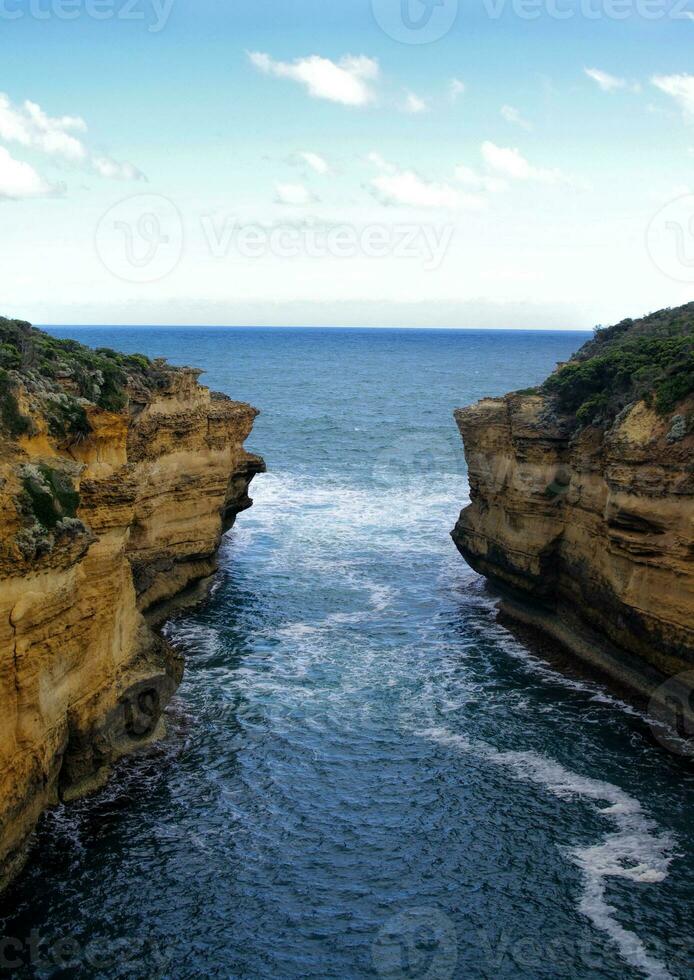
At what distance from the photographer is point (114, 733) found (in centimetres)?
2123

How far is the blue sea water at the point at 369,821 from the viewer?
16062mm

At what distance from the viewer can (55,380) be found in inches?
925

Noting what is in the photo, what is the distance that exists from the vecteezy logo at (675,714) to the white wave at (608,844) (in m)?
2.93

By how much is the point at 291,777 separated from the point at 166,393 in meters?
14.9

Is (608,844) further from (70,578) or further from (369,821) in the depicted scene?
(70,578)

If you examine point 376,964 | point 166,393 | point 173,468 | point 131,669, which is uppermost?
point 166,393

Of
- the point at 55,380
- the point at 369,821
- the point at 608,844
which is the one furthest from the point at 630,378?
the point at 55,380

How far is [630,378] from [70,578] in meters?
20.0

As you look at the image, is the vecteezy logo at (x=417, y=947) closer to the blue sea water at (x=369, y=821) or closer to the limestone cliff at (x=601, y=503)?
the blue sea water at (x=369, y=821)

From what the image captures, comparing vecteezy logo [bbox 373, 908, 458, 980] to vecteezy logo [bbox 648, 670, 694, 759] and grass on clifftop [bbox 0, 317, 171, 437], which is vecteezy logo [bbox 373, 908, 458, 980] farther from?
grass on clifftop [bbox 0, 317, 171, 437]

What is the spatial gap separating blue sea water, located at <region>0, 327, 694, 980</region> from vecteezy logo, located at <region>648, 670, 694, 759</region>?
47 centimetres

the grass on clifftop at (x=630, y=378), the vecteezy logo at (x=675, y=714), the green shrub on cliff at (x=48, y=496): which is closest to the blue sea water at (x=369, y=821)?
the vecteezy logo at (x=675, y=714)

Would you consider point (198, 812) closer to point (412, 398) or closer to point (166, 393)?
point (166, 393)

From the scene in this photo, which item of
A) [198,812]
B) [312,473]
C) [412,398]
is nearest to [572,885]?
[198,812]
